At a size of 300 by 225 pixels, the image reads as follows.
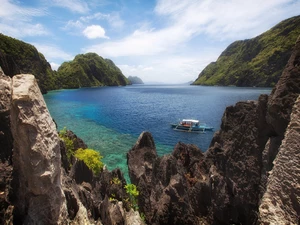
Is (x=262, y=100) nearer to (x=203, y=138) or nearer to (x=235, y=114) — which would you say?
(x=235, y=114)

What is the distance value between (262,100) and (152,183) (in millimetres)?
13216

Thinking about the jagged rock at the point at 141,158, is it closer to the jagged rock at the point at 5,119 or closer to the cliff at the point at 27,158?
the cliff at the point at 27,158

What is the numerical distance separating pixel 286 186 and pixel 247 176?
25.3 feet

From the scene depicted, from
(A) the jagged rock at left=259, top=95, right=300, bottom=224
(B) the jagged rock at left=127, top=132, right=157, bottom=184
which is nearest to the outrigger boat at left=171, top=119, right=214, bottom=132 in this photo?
(B) the jagged rock at left=127, top=132, right=157, bottom=184

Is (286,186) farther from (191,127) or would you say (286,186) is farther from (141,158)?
(191,127)

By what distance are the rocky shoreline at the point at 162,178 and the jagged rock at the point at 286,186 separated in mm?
34

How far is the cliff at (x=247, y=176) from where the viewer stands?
7469 millimetres

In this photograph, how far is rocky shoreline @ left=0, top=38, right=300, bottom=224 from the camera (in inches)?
287

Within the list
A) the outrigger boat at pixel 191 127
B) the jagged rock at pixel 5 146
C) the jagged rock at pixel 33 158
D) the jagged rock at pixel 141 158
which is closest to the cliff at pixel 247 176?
the jagged rock at pixel 141 158

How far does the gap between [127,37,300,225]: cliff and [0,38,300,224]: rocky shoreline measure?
0.04 m

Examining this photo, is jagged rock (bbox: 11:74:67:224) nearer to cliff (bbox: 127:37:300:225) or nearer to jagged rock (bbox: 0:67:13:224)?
jagged rock (bbox: 0:67:13:224)

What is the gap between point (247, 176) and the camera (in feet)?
47.4

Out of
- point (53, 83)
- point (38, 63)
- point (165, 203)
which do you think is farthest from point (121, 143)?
point (53, 83)

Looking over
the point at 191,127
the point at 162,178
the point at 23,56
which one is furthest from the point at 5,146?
the point at 23,56
